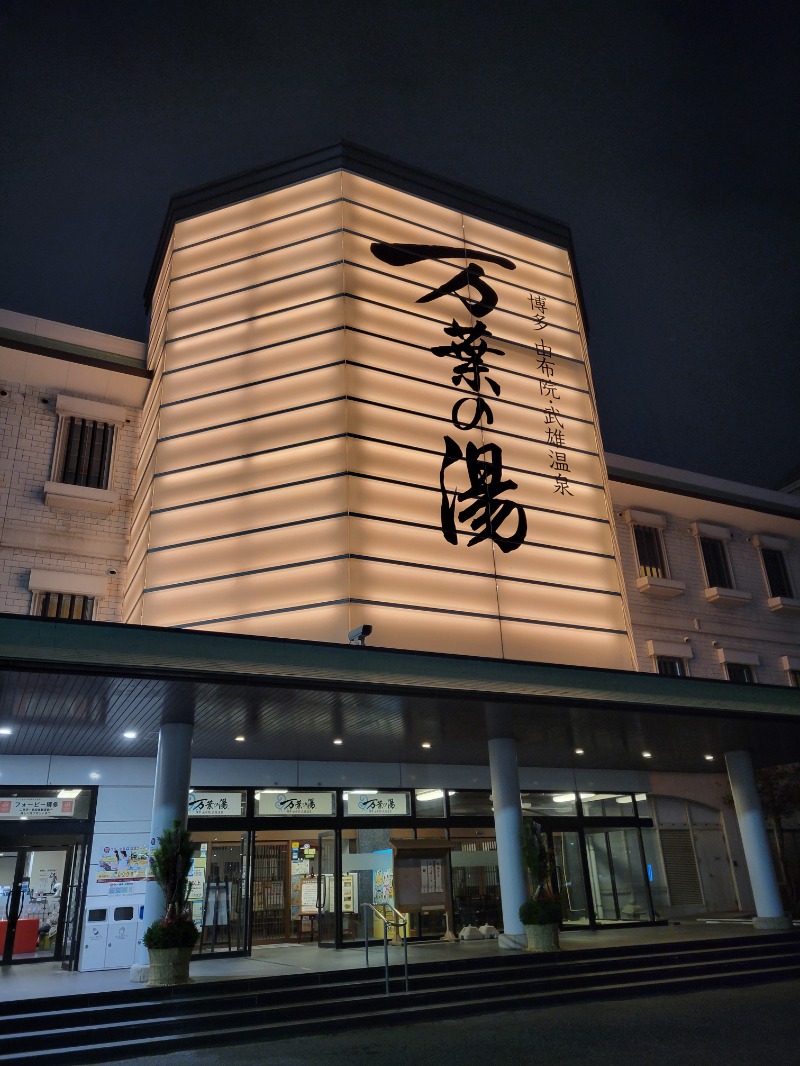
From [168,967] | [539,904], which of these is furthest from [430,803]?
[168,967]

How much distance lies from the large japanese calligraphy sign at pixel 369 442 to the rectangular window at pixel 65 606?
3.35ft

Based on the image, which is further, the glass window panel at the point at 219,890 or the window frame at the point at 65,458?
the window frame at the point at 65,458

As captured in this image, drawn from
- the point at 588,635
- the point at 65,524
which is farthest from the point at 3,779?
the point at 588,635

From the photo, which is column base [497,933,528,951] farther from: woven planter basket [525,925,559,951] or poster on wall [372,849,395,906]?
poster on wall [372,849,395,906]

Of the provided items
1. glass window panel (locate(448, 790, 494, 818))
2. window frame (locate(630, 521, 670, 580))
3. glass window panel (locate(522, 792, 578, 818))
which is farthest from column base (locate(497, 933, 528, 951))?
window frame (locate(630, 521, 670, 580))

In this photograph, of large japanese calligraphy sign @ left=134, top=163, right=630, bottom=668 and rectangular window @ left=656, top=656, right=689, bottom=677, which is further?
rectangular window @ left=656, top=656, right=689, bottom=677

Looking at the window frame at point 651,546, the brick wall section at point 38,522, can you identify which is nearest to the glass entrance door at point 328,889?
the brick wall section at point 38,522

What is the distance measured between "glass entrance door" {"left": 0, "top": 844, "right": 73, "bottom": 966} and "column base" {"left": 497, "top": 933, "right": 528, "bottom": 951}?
7.97 m

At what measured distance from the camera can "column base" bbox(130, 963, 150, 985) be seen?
10.8 meters

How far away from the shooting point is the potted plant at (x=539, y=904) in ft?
42.5

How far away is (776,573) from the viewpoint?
25188 mm

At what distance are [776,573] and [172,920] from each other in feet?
69.4

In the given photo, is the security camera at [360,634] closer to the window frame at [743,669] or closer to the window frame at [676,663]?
the window frame at [676,663]

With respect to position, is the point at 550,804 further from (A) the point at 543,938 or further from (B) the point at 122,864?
(B) the point at 122,864
